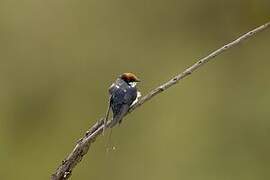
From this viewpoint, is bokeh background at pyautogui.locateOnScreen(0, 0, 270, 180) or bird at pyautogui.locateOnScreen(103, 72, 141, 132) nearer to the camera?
bird at pyautogui.locateOnScreen(103, 72, 141, 132)

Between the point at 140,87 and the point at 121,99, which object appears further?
the point at 140,87

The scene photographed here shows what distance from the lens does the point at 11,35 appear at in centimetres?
240

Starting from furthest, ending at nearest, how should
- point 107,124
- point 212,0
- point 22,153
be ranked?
1. point 212,0
2. point 22,153
3. point 107,124

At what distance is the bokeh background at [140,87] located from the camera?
7.80 feet

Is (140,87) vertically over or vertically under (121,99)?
under

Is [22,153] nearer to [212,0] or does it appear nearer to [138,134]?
[138,134]

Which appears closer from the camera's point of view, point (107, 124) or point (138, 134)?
point (107, 124)

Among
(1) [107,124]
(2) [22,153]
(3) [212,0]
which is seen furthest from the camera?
(3) [212,0]

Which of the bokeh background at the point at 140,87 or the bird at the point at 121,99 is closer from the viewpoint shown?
the bird at the point at 121,99

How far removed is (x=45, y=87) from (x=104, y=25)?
14.9 inches

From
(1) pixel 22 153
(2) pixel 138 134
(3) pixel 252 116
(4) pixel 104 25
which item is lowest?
(3) pixel 252 116

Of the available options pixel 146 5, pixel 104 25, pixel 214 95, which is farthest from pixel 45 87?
pixel 214 95

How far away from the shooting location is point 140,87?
243 cm

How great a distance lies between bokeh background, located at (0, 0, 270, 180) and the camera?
238 centimetres
